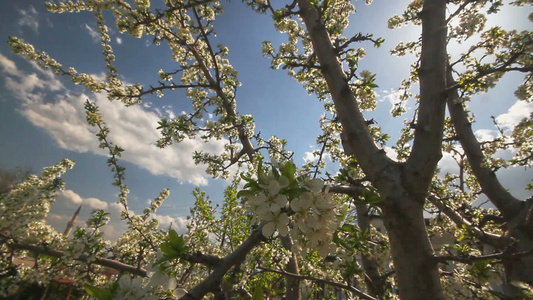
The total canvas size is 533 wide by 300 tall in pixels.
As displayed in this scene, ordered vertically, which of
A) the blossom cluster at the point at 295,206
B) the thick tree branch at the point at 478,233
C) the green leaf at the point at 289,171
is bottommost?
the blossom cluster at the point at 295,206

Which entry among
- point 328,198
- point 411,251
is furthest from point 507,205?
point 328,198

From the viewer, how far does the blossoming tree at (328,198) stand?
113 centimetres

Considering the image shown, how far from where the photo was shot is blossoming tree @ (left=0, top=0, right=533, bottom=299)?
3.69 ft

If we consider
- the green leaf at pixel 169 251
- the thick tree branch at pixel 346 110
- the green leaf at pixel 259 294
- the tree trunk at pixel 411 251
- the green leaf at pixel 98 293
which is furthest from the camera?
the thick tree branch at pixel 346 110

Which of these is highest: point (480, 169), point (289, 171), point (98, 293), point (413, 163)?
point (480, 169)

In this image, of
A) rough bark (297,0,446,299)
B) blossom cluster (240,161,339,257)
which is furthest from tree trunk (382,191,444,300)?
blossom cluster (240,161,339,257)

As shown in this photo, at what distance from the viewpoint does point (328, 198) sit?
3.49 feet

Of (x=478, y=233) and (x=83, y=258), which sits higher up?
(x=478, y=233)

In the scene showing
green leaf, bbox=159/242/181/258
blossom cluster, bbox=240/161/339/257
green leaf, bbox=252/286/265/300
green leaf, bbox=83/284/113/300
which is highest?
blossom cluster, bbox=240/161/339/257

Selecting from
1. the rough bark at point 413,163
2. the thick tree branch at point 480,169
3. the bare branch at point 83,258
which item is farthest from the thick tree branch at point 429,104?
the bare branch at point 83,258

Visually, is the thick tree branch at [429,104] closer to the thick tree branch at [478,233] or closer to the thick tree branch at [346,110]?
the thick tree branch at [346,110]

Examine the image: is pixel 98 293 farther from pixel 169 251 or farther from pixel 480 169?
pixel 480 169

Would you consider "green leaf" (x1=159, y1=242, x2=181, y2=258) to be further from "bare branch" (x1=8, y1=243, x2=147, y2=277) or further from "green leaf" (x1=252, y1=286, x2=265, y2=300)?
"bare branch" (x1=8, y1=243, x2=147, y2=277)

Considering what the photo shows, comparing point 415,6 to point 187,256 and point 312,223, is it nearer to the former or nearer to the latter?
point 312,223
